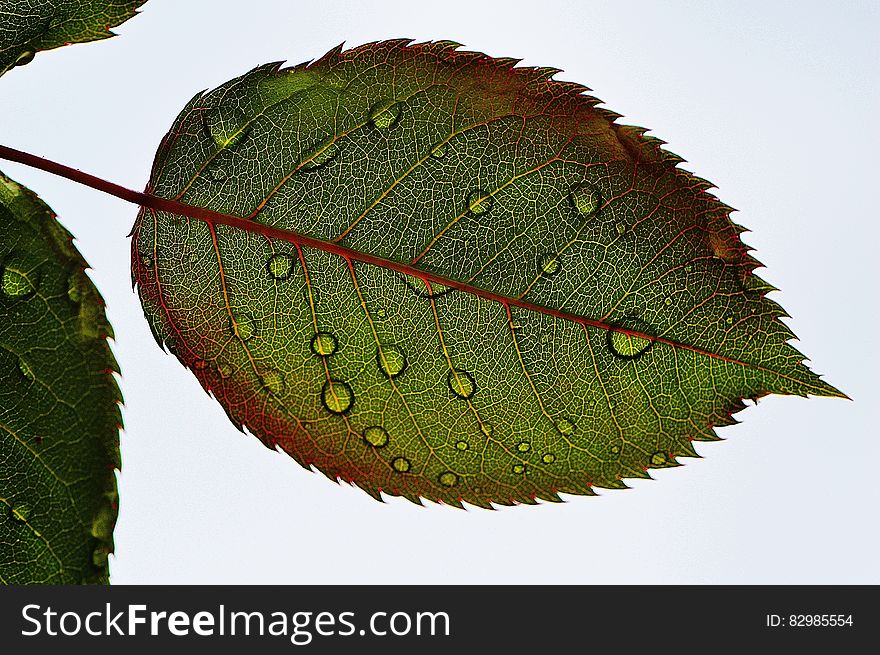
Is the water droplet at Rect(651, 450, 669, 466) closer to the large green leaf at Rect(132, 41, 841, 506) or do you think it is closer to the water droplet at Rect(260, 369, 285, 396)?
the large green leaf at Rect(132, 41, 841, 506)

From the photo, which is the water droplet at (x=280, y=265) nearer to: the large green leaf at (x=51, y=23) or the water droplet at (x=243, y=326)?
the water droplet at (x=243, y=326)

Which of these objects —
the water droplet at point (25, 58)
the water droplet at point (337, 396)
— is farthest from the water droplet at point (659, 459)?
the water droplet at point (25, 58)

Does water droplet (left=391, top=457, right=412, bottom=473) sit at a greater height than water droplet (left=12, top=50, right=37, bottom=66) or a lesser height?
lesser

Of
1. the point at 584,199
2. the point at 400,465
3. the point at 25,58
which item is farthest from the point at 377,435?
the point at 25,58

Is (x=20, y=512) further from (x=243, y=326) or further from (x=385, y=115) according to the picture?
(x=385, y=115)

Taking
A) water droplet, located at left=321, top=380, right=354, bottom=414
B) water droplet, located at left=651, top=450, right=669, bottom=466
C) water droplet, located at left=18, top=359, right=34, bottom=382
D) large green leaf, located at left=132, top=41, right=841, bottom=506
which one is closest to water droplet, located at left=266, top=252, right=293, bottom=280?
large green leaf, located at left=132, top=41, right=841, bottom=506
